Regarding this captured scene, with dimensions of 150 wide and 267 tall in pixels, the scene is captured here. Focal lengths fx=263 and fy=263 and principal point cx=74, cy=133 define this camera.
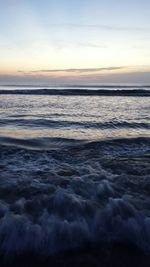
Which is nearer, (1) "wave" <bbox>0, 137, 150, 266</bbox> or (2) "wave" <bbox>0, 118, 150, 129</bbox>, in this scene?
(1) "wave" <bbox>0, 137, 150, 266</bbox>

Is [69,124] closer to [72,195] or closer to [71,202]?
[72,195]

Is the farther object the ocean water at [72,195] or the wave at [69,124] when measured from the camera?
the wave at [69,124]

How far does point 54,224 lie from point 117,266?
793 millimetres

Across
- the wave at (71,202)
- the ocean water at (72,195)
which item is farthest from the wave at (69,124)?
the wave at (71,202)

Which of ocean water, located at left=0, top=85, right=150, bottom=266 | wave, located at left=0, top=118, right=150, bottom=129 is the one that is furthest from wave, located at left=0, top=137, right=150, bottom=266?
wave, located at left=0, top=118, right=150, bottom=129

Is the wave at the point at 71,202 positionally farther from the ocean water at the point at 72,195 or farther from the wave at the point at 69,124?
the wave at the point at 69,124

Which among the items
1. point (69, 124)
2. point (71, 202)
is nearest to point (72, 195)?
point (71, 202)

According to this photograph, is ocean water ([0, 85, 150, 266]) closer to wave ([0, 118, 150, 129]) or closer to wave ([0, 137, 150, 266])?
wave ([0, 137, 150, 266])

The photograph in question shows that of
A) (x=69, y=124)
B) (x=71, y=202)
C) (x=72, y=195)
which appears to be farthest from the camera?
Result: (x=69, y=124)

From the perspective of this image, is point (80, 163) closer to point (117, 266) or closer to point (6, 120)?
point (117, 266)

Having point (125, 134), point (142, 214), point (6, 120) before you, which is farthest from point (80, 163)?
point (6, 120)

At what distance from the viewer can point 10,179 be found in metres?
3.85

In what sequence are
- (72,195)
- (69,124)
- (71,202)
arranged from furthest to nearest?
(69,124)
(72,195)
(71,202)

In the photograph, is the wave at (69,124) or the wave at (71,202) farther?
the wave at (69,124)
